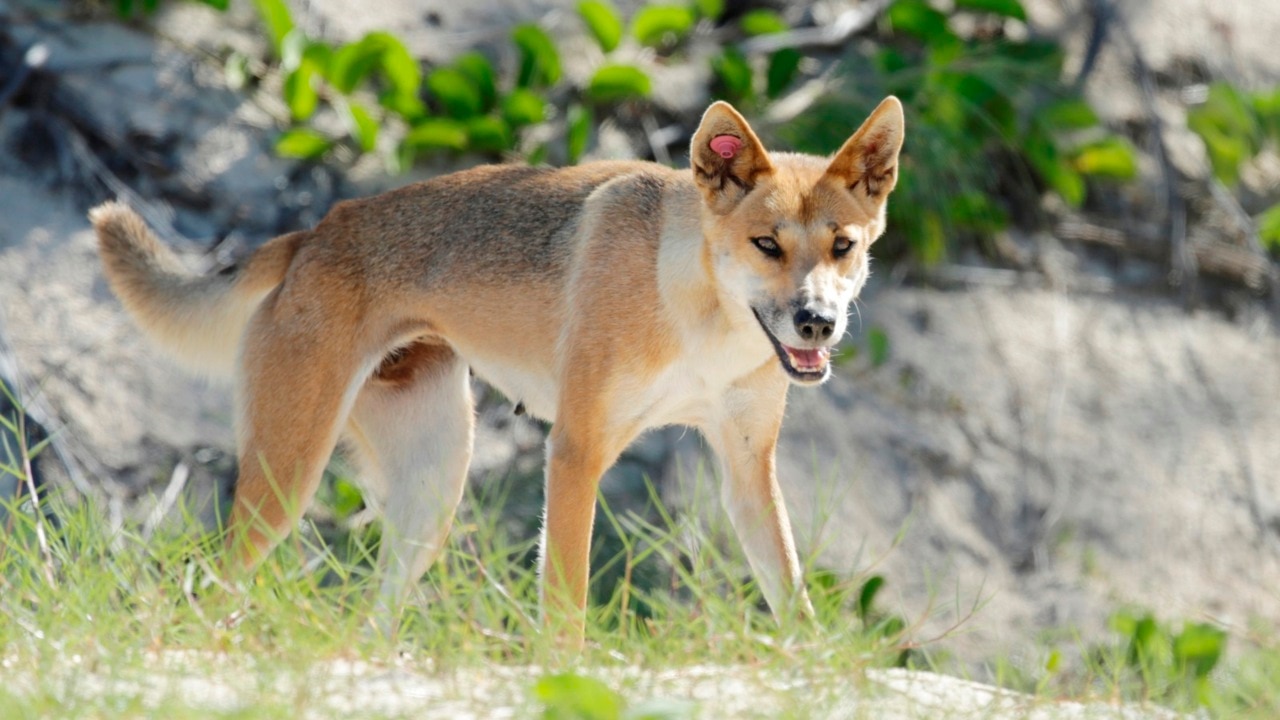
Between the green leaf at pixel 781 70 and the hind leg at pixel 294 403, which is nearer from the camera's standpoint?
the hind leg at pixel 294 403

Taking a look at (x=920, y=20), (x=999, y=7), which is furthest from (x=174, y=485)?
(x=999, y=7)

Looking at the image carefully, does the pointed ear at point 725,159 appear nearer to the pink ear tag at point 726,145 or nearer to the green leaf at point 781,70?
the pink ear tag at point 726,145

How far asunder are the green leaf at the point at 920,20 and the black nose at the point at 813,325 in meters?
5.05

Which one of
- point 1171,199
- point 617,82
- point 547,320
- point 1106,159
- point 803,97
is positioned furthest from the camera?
point 1171,199

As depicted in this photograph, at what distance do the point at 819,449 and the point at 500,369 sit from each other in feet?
10.2

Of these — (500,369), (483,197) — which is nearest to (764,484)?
(500,369)

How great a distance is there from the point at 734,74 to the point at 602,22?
30.9 inches

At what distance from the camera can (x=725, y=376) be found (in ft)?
15.2

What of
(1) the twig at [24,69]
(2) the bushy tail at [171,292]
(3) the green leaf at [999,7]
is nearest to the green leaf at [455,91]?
(1) the twig at [24,69]

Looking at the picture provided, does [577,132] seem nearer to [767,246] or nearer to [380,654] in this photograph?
[767,246]

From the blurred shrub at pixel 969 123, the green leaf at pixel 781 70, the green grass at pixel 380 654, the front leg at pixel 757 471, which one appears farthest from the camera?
the green leaf at pixel 781 70

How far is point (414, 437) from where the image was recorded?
5344 millimetres

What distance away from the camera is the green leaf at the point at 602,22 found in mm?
8102

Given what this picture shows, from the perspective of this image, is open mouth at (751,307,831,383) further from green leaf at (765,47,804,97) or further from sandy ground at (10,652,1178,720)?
green leaf at (765,47,804,97)
